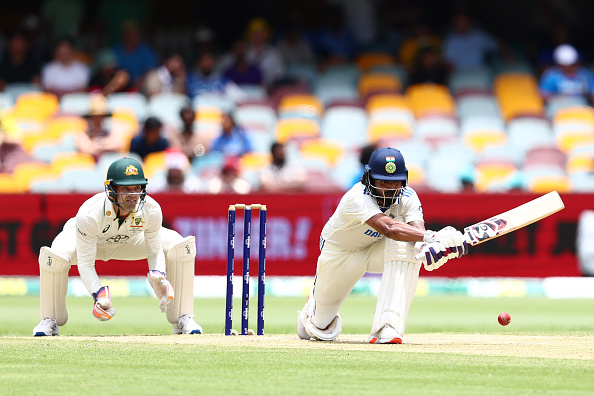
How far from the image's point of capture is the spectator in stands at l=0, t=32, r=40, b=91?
53.5 ft

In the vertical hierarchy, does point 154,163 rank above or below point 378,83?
below

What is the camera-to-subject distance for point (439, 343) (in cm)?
737

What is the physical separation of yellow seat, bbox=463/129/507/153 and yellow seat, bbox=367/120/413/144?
0.83 meters

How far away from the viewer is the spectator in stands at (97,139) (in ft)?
47.0

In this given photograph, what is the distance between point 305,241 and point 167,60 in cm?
451

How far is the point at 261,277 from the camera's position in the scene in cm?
805

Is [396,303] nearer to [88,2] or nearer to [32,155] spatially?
[32,155]

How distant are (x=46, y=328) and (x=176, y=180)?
5244 mm

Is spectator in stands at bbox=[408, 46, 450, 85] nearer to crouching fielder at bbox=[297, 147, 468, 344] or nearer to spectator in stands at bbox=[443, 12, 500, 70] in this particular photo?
spectator in stands at bbox=[443, 12, 500, 70]

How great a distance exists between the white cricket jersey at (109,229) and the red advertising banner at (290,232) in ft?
15.4

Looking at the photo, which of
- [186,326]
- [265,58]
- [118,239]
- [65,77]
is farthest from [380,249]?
[65,77]

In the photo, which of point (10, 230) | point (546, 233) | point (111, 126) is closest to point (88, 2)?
point (111, 126)

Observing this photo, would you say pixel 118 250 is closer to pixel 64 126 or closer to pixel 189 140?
pixel 189 140

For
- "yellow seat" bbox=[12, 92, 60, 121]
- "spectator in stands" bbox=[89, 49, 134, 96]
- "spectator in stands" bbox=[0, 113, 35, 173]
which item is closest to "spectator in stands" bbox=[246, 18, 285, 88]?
"spectator in stands" bbox=[89, 49, 134, 96]
